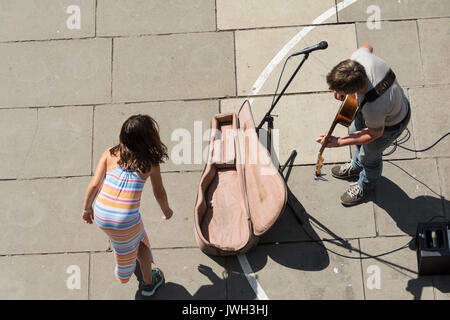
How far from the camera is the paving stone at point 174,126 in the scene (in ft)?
19.0

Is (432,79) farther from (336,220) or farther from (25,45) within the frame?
(25,45)

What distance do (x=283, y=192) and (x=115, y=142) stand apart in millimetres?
2535

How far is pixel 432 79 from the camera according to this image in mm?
5969

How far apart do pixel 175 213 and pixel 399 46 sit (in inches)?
149

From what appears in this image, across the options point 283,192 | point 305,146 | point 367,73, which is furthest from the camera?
point 305,146

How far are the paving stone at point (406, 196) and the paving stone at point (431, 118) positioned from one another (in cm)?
20

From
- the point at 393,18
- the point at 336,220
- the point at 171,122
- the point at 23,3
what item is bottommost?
the point at 336,220

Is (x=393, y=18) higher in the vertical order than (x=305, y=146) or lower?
higher

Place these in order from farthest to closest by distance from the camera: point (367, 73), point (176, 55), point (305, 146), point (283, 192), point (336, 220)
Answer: point (176, 55), point (305, 146), point (336, 220), point (283, 192), point (367, 73)

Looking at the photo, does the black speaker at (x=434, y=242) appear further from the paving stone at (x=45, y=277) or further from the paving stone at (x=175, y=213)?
the paving stone at (x=45, y=277)

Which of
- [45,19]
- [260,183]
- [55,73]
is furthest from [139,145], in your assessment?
[45,19]

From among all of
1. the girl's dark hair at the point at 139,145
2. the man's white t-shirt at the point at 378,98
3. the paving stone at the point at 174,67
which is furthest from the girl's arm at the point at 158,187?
the paving stone at the point at 174,67

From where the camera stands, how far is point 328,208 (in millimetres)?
5496

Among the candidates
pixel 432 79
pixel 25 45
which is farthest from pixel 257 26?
pixel 25 45
